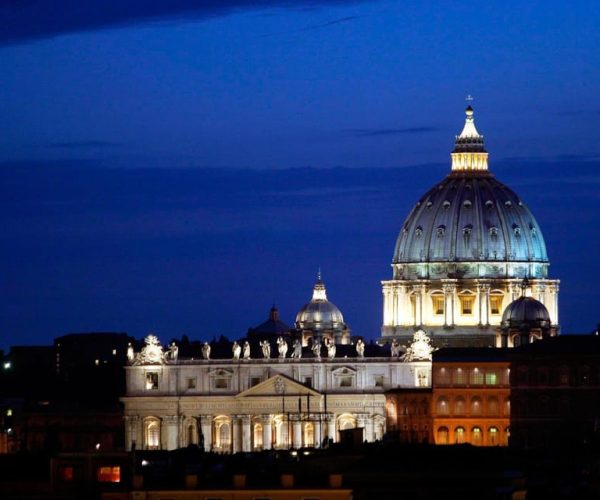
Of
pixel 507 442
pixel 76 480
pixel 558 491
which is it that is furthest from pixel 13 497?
pixel 507 442

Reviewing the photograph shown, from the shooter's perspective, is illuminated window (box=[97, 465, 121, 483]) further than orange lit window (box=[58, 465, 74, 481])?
Yes

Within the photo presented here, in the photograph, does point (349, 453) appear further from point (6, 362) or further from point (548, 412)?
point (548, 412)

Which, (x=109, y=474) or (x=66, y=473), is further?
(x=109, y=474)

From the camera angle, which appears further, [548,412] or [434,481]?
[548,412]

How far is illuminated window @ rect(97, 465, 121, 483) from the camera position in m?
89.1

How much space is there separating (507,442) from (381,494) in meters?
109

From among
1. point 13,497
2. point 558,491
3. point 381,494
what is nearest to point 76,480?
point 13,497

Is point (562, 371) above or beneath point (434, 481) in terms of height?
above

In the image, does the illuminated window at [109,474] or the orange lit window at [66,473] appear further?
the illuminated window at [109,474]

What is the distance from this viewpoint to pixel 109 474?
89.8 metres

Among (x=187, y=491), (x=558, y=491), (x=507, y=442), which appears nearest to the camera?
(x=187, y=491)

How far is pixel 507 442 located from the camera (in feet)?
645

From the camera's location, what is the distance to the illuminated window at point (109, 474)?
89.1 m

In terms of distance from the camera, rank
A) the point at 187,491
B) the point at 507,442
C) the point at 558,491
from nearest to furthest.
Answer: the point at 187,491 → the point at 558,491 → the point at 507,442
